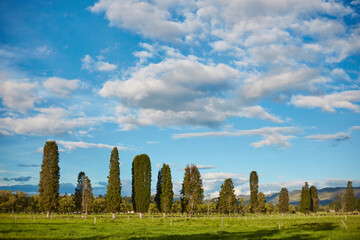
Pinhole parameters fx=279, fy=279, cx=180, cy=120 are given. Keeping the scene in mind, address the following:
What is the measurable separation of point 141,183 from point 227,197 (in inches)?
1624

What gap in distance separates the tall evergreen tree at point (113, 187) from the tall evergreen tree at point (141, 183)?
574 cm

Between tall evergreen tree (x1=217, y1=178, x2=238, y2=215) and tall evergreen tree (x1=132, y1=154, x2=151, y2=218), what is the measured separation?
38345 millimetres

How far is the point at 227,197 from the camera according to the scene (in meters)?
103

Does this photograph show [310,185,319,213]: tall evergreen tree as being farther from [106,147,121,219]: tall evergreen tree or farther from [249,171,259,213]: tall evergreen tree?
[106,147,121,219]: tall evergreen tree

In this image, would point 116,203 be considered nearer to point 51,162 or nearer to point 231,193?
point 51,162

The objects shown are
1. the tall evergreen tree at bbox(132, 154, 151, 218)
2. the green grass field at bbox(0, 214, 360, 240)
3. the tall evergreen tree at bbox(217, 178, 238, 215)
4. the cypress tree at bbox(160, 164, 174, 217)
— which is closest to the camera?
the green grass field at bbox(0, 214, 360, 240)

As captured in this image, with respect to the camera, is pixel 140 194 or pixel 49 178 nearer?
pixel 49 178

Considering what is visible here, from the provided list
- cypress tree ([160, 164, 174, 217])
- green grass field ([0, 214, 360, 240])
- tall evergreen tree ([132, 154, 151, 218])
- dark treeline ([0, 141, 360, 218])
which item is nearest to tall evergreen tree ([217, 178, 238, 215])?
dark treeline ([0, 141, 360, 218])

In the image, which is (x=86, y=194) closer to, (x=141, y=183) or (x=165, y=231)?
(x=141, y=183)

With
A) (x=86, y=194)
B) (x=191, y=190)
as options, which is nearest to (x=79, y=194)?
(x=86, y=194)

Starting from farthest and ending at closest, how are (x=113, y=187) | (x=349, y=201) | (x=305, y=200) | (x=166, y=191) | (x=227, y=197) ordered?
(x=349, y=201)
(x=305, y=200)
(x=227, y=197)
(x=166, y=191)
(x=113, y=187)

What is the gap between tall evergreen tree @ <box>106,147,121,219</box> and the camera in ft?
226

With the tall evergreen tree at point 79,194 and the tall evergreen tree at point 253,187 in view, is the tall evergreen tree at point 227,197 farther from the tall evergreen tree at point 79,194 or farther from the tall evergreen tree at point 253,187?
the tall evergreen tree at point 79,194

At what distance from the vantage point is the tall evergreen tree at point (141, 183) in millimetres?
73312
